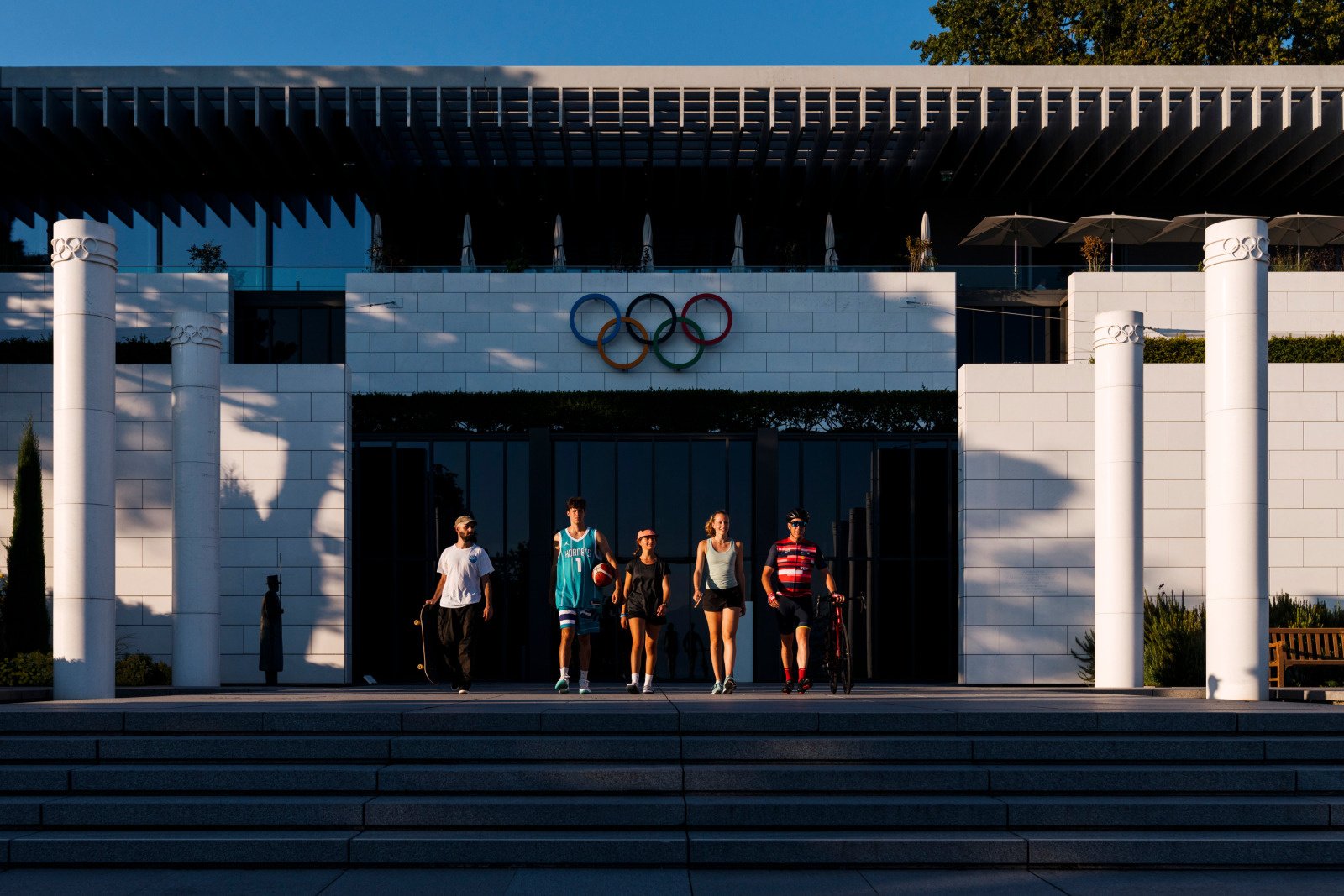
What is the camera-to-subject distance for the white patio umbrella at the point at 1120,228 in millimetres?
27984

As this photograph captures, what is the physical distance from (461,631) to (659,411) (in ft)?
36.0

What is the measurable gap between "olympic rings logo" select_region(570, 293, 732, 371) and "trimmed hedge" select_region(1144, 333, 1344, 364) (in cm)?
882

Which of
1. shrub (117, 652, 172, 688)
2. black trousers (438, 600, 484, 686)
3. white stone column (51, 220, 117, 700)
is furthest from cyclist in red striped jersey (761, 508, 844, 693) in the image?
shrub (117, 652, 172, 688)

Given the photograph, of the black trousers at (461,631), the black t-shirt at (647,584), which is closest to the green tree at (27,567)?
the black trousers at (461,631)

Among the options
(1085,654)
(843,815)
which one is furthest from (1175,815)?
(1085,654)

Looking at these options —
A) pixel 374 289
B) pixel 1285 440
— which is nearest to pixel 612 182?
pixel 374 289

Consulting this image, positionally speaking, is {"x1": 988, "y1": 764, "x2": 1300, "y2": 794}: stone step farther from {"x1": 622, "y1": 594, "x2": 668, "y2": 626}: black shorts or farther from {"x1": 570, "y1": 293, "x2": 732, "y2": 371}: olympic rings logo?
{"x1": 570, "y1": 293, "x2": 732, "y2": 371}: olympic rings logo

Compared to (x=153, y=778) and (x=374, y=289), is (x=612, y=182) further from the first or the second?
(x=153, y=778)

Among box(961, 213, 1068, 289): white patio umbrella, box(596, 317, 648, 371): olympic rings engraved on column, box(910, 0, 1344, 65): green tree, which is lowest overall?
box(596, 317, 648, 371): olympic rings engraved on column

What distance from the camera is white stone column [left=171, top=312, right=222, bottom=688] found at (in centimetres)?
1644

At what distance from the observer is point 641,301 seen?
26625 mm

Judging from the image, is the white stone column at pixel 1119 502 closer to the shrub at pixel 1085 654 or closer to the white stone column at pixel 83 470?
the shrub at pixel 1085 654

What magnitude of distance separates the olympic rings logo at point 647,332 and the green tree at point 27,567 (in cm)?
1170

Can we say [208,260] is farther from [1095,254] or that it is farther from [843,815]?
[843,815]
